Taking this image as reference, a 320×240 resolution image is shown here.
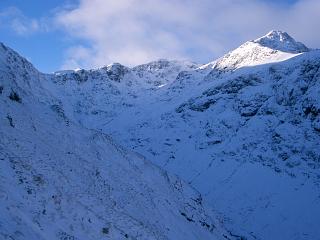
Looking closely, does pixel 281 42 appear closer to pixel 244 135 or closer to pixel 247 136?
pixel 244 135

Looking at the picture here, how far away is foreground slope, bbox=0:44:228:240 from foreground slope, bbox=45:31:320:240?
31591mm

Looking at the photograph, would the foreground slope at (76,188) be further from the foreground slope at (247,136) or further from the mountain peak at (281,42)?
the mountain peak at (281,42)

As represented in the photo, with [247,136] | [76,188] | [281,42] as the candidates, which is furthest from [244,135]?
[76,188]

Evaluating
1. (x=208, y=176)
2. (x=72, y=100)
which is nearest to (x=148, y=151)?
(x=208, y=176)

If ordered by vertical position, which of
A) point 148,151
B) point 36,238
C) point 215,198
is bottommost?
point 36,238

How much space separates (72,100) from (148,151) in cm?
7507

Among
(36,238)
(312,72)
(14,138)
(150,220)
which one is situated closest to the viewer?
(36,238)

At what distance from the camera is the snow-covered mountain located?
8062 centimetres

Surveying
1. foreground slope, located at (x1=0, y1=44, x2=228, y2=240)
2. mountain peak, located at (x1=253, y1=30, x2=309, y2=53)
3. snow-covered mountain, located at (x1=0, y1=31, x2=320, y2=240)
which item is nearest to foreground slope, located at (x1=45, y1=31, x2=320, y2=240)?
snow-covered mountain, located at (x1=0, y1=31, x2=320, y2=240)

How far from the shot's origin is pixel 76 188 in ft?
81.9

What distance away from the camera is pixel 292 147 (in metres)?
100

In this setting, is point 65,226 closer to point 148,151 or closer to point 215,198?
point 215,198

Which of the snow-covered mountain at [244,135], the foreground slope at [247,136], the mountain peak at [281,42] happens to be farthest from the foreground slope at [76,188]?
the mountain peak at [281,42]

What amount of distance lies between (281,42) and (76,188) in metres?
170
